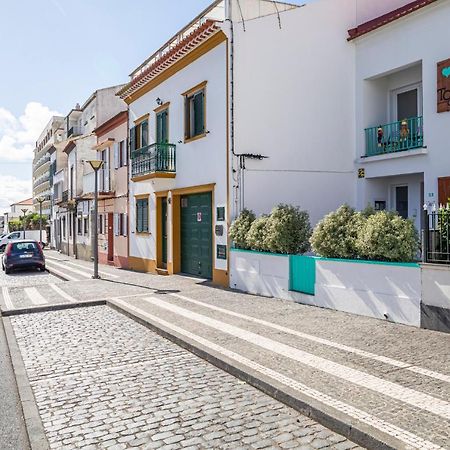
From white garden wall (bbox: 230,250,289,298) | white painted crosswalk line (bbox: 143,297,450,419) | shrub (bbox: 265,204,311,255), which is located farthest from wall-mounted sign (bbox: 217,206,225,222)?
white painted crosswalk line (bbox: 143,297,450,419)

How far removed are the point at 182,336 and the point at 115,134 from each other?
17.0m

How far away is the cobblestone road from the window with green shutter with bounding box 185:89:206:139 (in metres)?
8.23

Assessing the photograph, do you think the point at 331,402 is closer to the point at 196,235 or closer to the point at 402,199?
the point at 196,235

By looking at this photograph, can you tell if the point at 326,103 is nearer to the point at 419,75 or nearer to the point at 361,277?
the point at 419,75

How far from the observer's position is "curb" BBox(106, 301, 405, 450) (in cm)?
374

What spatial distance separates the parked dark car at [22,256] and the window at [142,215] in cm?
546

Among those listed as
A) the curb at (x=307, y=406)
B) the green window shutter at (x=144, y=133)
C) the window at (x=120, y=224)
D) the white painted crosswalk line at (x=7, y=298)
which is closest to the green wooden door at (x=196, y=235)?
the green window shutter at (x=144, y=133)

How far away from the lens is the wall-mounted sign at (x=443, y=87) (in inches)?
450

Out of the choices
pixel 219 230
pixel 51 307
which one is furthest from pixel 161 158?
pixel 51 307

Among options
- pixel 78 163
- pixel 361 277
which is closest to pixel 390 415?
pixel 361 277

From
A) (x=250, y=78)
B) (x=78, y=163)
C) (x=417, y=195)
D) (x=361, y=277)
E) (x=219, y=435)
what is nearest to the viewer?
(x=219, y=435)

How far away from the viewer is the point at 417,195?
44.8ft

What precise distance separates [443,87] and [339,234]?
5400mm

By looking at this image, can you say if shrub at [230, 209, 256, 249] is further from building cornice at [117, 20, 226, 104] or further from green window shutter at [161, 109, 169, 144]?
green window shutter at [161, 109, 169, 144]
